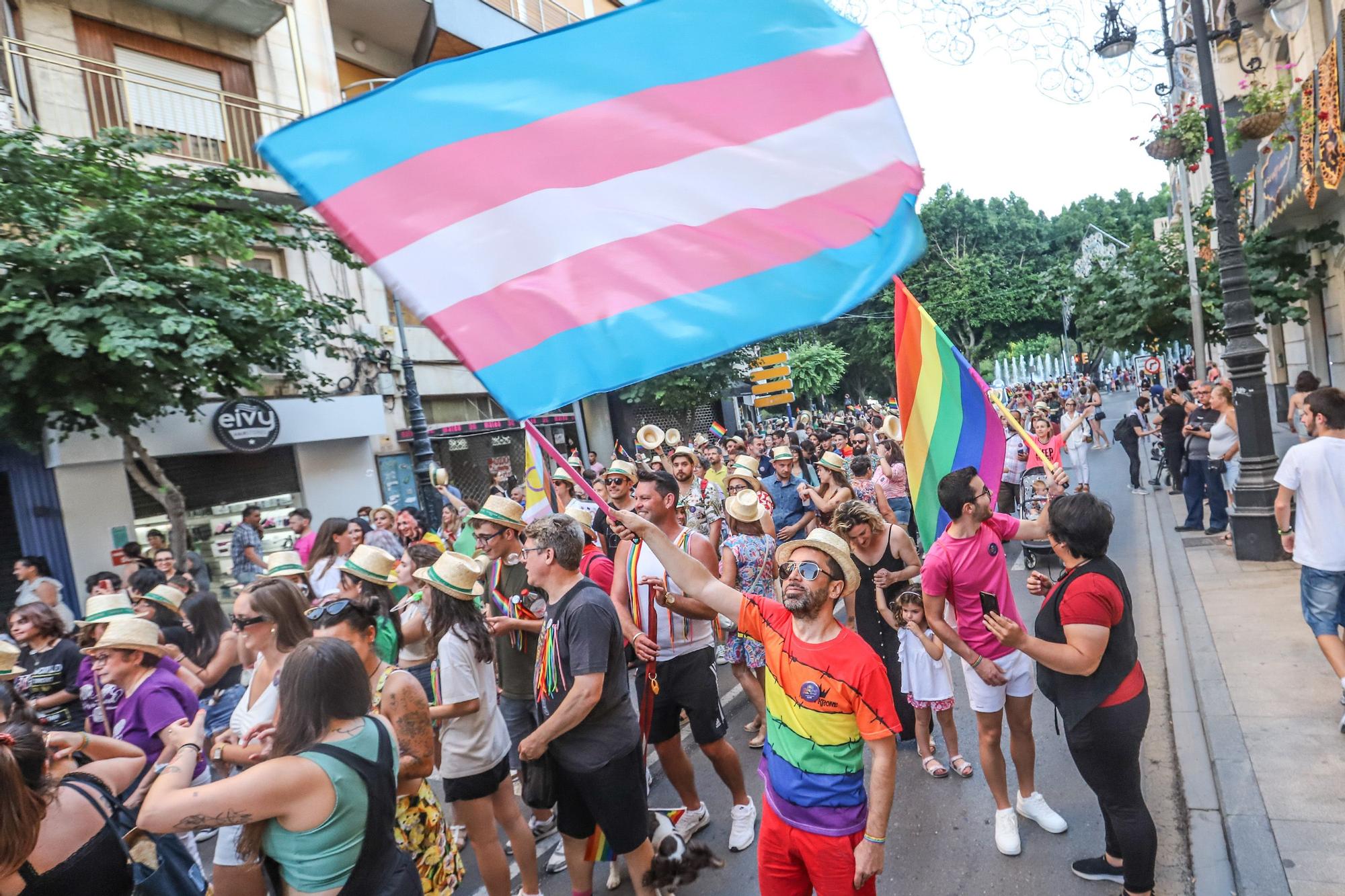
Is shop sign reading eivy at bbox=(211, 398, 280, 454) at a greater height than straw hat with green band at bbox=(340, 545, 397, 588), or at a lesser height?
greater

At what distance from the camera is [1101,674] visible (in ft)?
10.8

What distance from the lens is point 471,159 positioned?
2.67m

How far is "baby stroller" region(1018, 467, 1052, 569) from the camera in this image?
909cm

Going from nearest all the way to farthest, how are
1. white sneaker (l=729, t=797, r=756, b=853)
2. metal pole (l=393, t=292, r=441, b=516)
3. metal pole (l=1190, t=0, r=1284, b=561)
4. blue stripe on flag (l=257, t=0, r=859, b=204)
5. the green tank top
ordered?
the green tank top, blue stripe on flag (l=257, t=0, r=859, b=204), white sneaker (l=729, t=797, r=756, b=853), metal pole (l=1190, t=0, r=1284, b=561), metal pole (l=393, t=292, r=441, b=516)

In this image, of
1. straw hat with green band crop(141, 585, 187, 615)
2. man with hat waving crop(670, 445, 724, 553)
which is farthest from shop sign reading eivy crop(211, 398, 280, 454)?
man with hat waving crop(670, 445, 724, 553)

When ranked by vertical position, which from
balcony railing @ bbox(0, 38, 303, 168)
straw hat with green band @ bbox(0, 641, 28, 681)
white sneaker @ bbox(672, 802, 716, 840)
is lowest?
white sneaker @ bbox(672, 802, 716, 840)

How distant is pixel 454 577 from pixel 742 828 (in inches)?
81.7

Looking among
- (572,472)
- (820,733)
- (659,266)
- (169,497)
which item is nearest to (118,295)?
(169,497)

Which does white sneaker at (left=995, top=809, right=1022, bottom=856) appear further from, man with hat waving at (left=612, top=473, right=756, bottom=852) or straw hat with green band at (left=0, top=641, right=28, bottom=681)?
straw hat with green band at (left=0, top=641, right=28, bottom=681)

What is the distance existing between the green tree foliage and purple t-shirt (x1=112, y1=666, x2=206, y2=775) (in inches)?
218

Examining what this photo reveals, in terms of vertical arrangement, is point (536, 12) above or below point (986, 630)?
above

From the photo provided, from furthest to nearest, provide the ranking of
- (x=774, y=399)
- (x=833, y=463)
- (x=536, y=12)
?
(x=536, y=12) < (x=774, y=399) < (x=833, y=463)

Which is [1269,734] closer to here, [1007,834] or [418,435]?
[1007,834]

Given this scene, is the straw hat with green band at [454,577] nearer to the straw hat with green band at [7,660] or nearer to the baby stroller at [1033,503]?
the straw hat with green band at [7,660]
